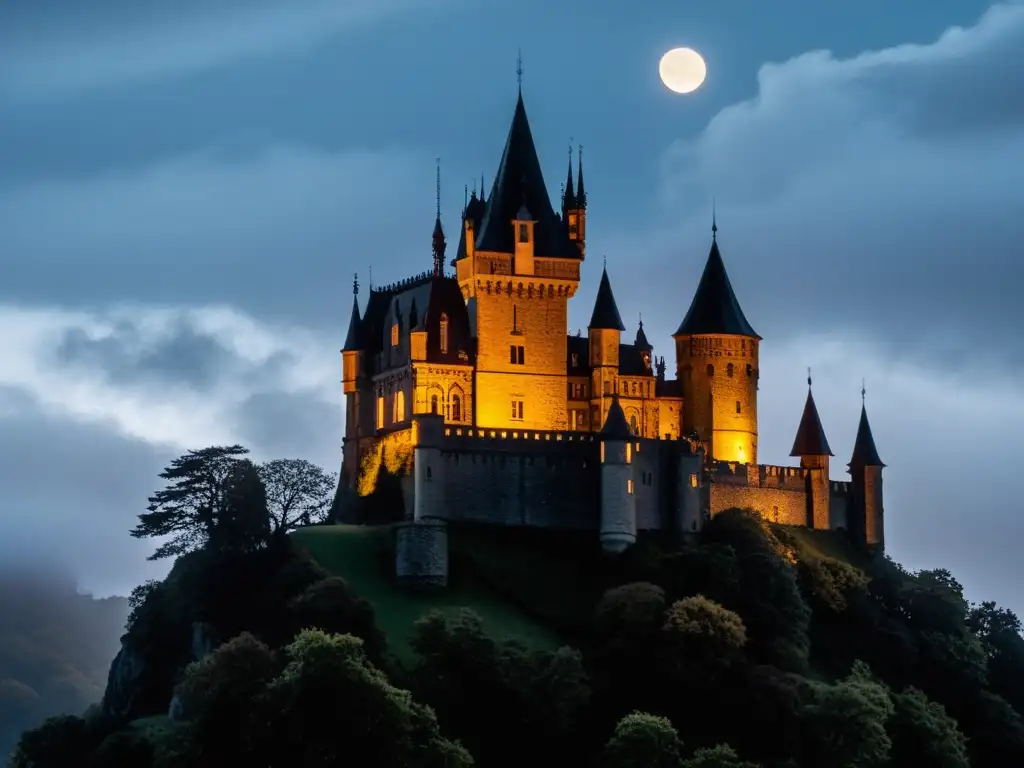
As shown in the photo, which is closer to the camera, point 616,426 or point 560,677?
point 560,677

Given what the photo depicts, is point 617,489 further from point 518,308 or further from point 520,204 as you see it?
point 520,204

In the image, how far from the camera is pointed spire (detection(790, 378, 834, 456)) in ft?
443

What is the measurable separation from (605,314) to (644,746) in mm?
32743

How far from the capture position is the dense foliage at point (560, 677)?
100 m

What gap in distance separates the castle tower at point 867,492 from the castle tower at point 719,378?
6330 millimetres

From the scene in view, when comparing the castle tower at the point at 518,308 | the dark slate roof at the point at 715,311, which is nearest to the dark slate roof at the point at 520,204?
the castle tower at the point at 518,308

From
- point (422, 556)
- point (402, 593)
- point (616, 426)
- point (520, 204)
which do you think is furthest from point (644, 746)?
point (520, 204)

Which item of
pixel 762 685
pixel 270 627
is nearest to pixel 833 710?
pixel 762 685

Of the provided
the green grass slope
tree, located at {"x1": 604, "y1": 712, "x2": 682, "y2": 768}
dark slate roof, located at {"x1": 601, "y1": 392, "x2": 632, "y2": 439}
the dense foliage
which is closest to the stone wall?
the green grass slope

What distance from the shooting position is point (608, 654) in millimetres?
112688

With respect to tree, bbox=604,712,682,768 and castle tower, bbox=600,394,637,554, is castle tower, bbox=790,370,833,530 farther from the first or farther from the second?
tree, bbox=604,712,682,768

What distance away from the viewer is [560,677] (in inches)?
4222

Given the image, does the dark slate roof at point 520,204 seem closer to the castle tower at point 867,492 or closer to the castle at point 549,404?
the castle at point 549,404

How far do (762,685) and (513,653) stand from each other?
1162 cm
